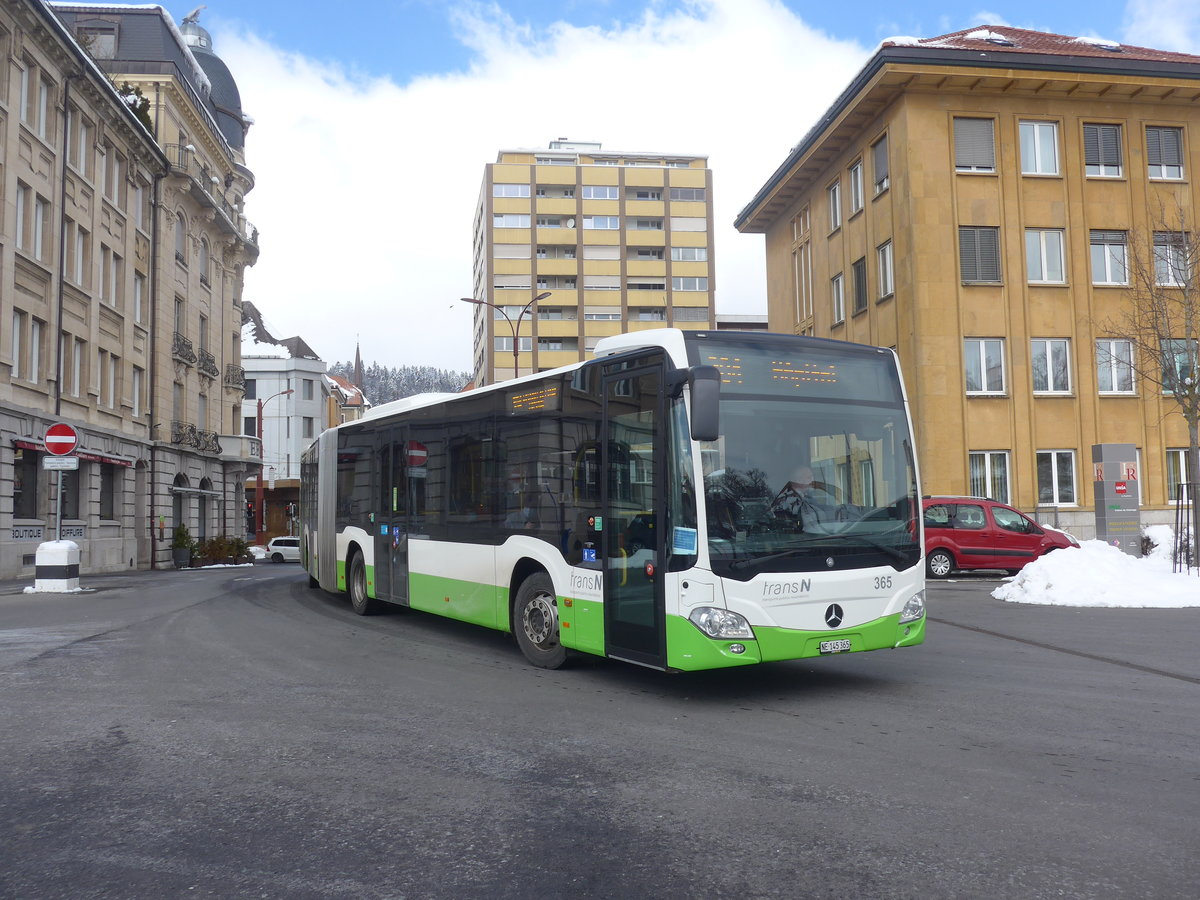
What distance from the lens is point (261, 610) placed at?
15.1m

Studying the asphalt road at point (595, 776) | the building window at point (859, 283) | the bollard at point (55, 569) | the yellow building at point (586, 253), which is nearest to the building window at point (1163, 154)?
the building window at point (859, 283)

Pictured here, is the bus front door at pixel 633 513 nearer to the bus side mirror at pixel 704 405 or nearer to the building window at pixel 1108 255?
the bus side mirror at pixel 704 405

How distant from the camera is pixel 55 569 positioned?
19750 mm

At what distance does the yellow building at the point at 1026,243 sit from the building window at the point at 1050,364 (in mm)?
48

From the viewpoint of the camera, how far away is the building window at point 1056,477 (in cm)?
2923

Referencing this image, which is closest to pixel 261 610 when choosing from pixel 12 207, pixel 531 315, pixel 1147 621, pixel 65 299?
pixel 1147 621

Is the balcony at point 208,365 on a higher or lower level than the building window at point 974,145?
lower

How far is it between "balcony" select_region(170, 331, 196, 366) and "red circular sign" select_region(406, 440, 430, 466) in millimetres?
32117

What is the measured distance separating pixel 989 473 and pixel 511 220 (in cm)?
5339

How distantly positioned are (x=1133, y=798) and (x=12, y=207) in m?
28.8

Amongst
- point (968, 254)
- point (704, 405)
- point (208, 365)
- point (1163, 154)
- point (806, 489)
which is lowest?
point (806, 489)

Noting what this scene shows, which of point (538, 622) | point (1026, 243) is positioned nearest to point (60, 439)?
point (538, 622)

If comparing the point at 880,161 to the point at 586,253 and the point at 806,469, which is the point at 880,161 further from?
the point at 586,253

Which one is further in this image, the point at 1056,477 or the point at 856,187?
the point at 856,187
